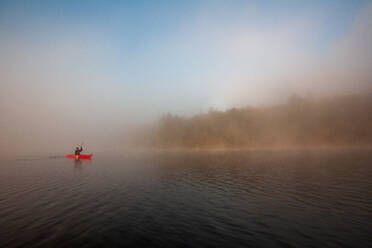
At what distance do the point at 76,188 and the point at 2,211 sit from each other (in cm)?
1039

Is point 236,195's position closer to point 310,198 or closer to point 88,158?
point 310,198

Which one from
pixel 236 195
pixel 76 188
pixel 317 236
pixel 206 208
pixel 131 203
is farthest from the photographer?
pixel 76 188

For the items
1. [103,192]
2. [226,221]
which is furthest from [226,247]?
[103,192]

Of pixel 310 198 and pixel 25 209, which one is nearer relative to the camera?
pixel 25 209

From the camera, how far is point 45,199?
22500 millimetres

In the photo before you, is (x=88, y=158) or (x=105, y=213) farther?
(x=88, y=158)

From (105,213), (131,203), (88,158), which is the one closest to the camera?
(105,213)

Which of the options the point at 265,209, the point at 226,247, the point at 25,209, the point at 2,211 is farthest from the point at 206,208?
the point at 2,211

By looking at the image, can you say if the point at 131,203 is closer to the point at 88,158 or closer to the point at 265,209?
the point at 265,209

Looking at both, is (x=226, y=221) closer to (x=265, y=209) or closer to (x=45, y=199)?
(x=265, y=209)

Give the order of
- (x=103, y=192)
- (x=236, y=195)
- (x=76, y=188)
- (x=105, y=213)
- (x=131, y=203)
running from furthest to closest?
(x=76, y=188) < (x=103, y=192) < (x=236, y=195) < (x=131, y=203) < (x=105, y=213)

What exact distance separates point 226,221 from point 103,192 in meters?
19.0

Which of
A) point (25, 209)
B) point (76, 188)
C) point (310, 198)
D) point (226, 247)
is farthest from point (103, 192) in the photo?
point (310, 198)

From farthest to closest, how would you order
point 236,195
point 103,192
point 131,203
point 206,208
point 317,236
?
point 103,192, point 236,195, point 131,203, point 206,208, point 317,236
